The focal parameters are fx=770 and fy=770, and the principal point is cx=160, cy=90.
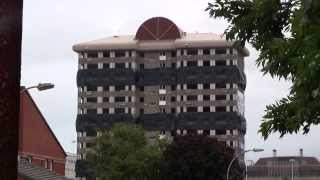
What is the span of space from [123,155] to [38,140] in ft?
28.7

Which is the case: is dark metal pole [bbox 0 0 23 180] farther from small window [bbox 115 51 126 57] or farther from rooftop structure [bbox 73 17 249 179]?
small window [bbox 115 51 126 57]

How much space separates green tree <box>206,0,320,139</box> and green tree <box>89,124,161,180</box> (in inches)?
2690

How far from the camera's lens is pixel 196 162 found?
3216 inches

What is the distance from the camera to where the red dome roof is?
179375 millimetres

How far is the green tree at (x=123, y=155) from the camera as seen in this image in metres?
78.2

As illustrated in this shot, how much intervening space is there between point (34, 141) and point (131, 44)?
100961mm

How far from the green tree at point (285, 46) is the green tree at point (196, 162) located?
7182 centimetres

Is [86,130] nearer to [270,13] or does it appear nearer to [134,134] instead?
[134,134]

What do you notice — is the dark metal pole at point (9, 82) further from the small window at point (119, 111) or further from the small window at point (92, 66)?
the small window at point (92, 66)

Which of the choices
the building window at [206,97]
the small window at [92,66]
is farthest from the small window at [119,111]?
the building window at [206,97]

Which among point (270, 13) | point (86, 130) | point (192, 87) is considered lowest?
point (86, 130)

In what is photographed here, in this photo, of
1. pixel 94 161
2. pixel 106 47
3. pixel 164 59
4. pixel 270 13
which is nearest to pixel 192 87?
pixel 164 59

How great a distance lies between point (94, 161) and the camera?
3221 inches

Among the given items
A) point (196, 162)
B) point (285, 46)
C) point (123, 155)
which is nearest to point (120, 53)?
point (196, 162)
